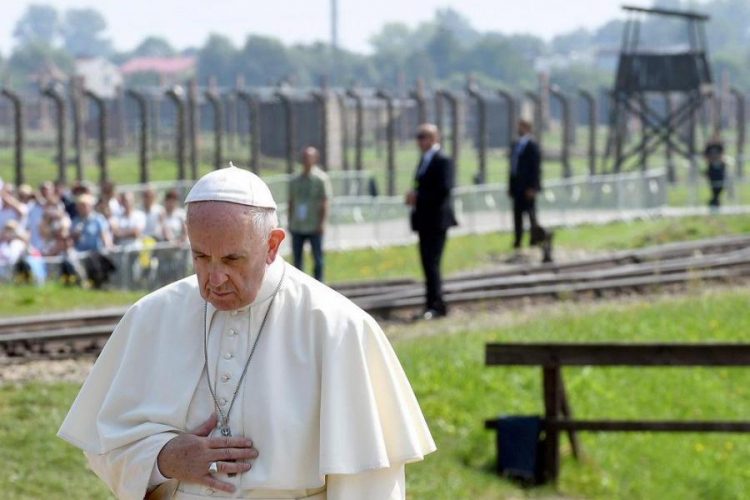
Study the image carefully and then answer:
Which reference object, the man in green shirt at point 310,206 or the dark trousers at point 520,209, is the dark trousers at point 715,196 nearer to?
the dark trousers at point 520,209

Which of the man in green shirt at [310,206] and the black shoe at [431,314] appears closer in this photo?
the black shoe at [431,314]

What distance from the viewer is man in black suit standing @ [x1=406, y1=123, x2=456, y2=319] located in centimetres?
1523

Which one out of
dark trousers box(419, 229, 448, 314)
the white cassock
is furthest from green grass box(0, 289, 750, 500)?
the white cassock

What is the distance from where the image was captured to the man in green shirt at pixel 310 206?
1764cm

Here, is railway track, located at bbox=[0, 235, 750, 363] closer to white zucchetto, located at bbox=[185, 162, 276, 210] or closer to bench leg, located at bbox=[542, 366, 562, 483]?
bench leg, located at bbox=[542, 366, 562, 483]

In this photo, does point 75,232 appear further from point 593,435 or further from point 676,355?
point 676,355

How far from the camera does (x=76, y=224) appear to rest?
19.0 metres

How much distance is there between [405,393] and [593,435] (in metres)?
7.98

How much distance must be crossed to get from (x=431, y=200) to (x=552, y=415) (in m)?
5.26

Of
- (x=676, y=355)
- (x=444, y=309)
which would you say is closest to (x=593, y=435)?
(x=676, y=355)

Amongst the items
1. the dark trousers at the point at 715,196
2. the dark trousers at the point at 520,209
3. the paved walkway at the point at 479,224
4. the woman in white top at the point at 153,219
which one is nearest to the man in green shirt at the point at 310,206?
the woman in white top at the point at 153,219

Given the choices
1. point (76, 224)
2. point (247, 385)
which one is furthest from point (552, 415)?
point (76, 224)

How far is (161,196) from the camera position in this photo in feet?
87.0

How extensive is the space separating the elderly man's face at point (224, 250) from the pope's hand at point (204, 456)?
380mm
